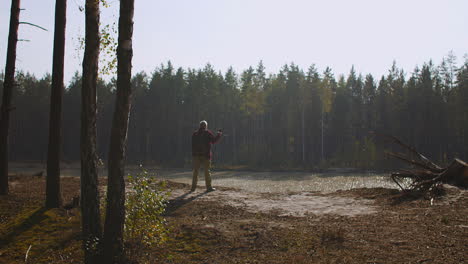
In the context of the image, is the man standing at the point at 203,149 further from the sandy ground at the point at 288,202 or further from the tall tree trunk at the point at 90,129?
the tall tree trunk at the point at 90,129

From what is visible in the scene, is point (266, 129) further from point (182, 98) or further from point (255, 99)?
point (182, 98)

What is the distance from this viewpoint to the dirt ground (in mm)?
4586

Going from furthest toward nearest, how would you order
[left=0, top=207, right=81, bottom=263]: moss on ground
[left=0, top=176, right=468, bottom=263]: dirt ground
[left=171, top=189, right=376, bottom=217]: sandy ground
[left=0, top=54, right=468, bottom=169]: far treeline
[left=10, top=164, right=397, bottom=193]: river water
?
[left=0, top=54, right=468, bottom=169]: far treeline → [left=10, top=164, right=397, bottom=193]: river water → [left=171, top=189, right=376, bottom=217]: sandy ground → [left=0, top=207, right=81, bottom=263]: moss on ground → [left=0, top=176, right=468, bottom=263]: dirt ground

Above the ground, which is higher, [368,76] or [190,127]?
[368,76]

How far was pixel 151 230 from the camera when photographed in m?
4.99

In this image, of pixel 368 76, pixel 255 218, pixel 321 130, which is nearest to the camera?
pixel 255 218

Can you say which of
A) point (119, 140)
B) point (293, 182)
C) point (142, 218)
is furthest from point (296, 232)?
point (293, 182)

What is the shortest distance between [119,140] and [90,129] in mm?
689

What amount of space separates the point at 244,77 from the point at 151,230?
1758 inches

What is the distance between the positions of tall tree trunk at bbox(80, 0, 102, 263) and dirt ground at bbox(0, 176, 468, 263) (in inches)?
27.1

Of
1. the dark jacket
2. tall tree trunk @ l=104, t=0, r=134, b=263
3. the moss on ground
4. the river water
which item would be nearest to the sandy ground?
the dark jacket

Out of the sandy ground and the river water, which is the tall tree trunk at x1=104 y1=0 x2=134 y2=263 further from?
the river water

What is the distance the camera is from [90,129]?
4992 millimetres

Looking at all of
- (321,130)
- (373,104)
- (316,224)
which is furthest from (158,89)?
(316,224)
